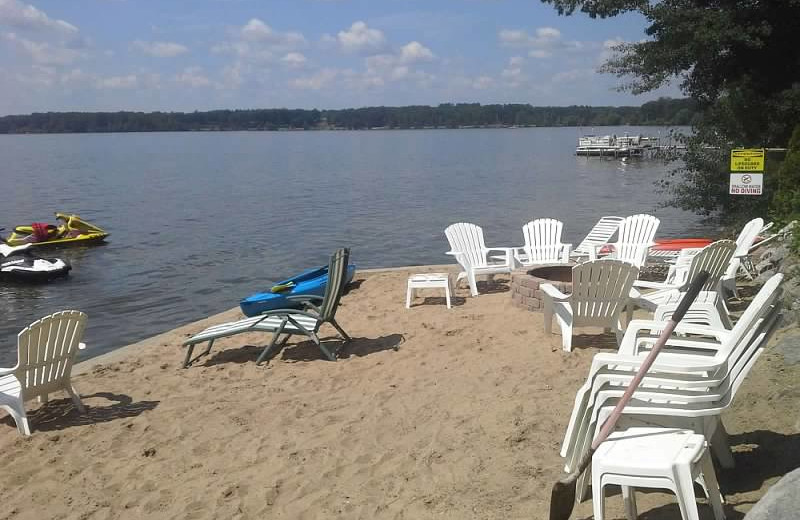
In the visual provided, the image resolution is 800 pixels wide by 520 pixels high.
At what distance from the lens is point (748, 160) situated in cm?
1026

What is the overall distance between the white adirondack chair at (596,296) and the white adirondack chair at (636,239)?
3.10m

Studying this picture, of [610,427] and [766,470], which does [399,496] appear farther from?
[766,470]

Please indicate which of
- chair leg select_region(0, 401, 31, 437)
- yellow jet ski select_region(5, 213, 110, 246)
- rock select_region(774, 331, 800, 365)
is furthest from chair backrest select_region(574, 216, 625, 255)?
yellow jet ski select_region(5, 213, 110, 246)

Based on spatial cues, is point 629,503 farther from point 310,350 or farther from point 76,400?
point 310,350

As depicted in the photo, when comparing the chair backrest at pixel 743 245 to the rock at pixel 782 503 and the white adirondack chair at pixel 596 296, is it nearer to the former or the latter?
the white adirondack chair at pixel 596 296

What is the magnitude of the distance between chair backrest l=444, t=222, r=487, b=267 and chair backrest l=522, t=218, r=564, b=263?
0.64 metres

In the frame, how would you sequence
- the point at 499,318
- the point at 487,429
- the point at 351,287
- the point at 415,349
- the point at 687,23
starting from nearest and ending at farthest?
1. the point at 487,429
2. the point at 415,349
3. the point at 499,318
4. the point at 351,287
5. the point at 687,23

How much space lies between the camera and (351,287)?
11.6 metres

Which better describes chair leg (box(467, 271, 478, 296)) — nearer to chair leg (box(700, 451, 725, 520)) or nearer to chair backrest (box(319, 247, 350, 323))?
chair backrest (box(319, 247, 350, 323))

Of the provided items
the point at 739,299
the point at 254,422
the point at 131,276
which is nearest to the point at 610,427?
the point at 254,422

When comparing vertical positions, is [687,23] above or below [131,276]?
above

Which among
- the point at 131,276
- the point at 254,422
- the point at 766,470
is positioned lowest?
the point at 131,276

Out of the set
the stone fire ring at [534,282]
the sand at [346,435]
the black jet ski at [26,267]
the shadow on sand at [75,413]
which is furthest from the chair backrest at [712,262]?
the black jet ski at [26,267]

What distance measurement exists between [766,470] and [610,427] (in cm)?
116
